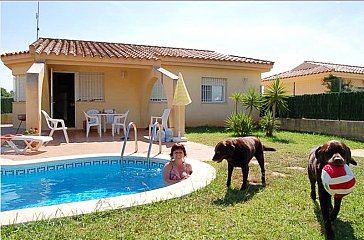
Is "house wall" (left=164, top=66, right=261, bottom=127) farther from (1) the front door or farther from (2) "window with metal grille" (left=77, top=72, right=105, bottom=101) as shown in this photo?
(1) the front door

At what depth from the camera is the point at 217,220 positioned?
4445 mm

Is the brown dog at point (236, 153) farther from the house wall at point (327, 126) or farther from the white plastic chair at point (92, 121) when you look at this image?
the house wall at point (327, 126)

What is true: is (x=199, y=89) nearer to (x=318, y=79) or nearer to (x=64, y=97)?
(x=64, y=97)

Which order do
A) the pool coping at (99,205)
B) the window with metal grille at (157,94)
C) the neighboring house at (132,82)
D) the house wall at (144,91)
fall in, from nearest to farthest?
the pool coping at (99,205) < the neighboring house at (132,82) < the house wall at (144,91) < the window with metal grille at (157,94)

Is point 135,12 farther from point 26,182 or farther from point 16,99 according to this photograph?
point 16,99

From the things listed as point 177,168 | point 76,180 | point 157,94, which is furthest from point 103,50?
point 177,168

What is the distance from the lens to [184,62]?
61.8 feet

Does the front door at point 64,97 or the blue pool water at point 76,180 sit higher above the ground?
the front door at point 64,97

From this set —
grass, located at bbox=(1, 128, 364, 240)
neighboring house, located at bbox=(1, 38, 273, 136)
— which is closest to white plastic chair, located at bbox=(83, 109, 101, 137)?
neighboring house, located at bbox=(1, 38, 273, 136)

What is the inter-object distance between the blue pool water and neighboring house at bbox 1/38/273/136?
687 cm

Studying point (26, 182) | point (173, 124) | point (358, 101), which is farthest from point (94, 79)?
point (358, 101)

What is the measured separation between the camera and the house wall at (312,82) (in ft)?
76.8

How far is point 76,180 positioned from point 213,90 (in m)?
13.1

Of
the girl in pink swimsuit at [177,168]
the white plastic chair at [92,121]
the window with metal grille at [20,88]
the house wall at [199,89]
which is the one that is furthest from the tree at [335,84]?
the window with metal grille at [20,88]
